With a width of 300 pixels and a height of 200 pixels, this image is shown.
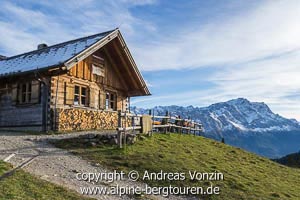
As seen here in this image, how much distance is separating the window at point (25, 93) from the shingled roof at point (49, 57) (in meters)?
1.15

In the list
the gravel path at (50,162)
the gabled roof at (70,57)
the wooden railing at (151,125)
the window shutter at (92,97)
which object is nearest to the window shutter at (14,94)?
the gabled roof at (70,57)

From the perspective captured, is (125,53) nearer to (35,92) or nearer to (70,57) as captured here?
(70,57)

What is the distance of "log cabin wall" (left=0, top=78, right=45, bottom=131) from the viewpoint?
24.6 meters

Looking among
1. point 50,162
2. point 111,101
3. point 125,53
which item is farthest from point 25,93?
point 50,162

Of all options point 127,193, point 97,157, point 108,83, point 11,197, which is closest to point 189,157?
point 97,157

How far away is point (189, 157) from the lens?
19.4 metres

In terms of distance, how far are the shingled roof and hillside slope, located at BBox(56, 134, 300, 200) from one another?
7063 mm

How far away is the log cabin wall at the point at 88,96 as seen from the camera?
24531 mm

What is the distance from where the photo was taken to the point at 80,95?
26984mm

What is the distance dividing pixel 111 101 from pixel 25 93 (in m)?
7.59

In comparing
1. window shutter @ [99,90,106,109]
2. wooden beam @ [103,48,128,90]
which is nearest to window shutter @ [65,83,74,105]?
window shutter @ [99,90,106,109]

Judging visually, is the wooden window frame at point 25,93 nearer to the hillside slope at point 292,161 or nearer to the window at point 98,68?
the window at point 98,68

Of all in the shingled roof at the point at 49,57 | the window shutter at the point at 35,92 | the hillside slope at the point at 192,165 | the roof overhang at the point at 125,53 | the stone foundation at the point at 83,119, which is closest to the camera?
the hillside slope at the point at 192,165

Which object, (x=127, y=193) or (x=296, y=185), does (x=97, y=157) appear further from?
(x=296, y=185)
